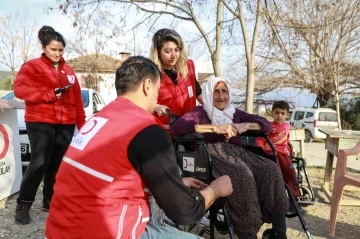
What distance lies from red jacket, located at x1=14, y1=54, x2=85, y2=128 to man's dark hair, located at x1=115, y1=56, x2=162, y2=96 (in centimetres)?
224

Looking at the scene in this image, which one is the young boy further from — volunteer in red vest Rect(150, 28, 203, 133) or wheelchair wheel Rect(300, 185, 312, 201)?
volunteer in red vest Rect(150, 28, 203, 133)

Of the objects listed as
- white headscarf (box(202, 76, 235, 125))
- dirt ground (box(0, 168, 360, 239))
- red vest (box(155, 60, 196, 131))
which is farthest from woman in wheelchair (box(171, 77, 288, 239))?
dirt ground (box(0, 168, 360, 239))

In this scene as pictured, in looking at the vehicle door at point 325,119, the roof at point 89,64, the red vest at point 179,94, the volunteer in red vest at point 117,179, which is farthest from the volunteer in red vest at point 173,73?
the vehicle door at point 325,119

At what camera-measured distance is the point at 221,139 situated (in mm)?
3061

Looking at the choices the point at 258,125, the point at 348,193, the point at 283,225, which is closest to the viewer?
the point at 283,225

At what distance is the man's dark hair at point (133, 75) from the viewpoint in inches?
62.1

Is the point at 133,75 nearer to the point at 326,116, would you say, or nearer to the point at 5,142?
the point at 5,142

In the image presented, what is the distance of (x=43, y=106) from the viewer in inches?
144

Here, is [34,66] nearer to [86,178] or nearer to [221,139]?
[221,139]

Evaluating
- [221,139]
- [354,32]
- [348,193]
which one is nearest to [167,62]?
[221,139]

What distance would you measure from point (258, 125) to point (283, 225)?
0.79m

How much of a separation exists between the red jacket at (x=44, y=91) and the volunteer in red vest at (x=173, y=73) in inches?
48.0

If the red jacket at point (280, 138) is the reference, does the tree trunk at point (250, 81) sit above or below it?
above

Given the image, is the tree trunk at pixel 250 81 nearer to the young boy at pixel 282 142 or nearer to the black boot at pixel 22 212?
the young boy at pixel 282 142
